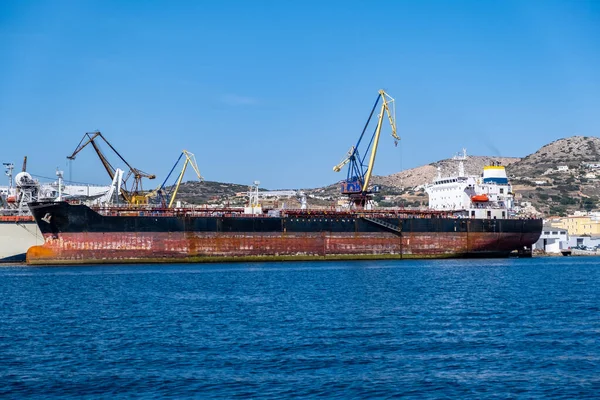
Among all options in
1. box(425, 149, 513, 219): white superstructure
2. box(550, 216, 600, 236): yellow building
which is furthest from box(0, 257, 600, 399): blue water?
box(550, 216, 600, 236): yellow building

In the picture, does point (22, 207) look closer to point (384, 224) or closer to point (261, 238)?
point (261, 238)

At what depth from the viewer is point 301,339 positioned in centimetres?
2311

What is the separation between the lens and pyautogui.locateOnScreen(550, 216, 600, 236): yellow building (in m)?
110

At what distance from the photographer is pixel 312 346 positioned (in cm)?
2200

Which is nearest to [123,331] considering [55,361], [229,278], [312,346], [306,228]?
[55,361]

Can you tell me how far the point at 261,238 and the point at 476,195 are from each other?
21.1m

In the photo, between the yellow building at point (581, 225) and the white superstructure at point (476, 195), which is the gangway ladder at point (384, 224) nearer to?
the white superstructure at point (476, 195)

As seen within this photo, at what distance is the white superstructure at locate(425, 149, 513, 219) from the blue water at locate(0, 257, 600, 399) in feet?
90.5

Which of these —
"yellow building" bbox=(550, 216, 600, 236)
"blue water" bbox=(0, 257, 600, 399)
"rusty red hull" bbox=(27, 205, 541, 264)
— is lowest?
"blue water" bbox=(0, 257, 600, 399)

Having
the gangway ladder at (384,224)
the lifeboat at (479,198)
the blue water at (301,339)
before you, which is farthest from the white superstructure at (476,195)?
the blue water at (301,339)

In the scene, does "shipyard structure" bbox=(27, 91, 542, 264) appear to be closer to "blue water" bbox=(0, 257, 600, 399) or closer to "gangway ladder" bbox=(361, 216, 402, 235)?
"gangway ladder" bbox=(361, 216, 402, 235)

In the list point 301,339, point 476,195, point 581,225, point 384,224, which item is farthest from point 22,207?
point 581,225

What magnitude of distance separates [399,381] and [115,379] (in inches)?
256

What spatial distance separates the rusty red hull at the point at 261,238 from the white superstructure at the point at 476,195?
3.14 meters
